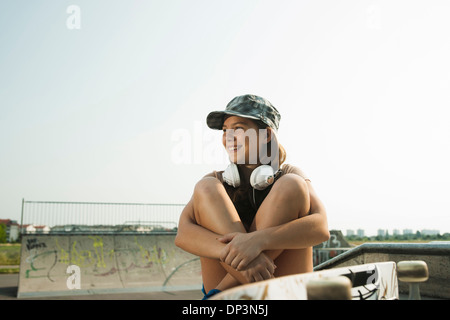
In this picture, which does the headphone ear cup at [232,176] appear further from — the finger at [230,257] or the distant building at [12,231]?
the distant building at [12,231]

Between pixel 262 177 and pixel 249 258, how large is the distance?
1.83 ft

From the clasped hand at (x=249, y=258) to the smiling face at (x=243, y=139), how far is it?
2.12 feet

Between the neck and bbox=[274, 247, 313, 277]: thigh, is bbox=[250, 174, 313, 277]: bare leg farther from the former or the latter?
the neck

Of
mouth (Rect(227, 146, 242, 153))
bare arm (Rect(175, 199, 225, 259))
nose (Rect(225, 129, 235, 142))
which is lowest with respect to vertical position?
bare arm (Rect(175, 199, 225, 259))

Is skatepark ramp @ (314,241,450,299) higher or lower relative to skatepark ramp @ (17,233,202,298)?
higher

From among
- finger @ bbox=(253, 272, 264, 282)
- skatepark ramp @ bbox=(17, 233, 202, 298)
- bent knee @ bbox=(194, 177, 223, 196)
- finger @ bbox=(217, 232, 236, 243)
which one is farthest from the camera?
skatepark ramp @ bbox=(17, 233, 202, 298)

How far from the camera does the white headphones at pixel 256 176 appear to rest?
2174 millimetres

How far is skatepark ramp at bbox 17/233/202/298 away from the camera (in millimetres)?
13805

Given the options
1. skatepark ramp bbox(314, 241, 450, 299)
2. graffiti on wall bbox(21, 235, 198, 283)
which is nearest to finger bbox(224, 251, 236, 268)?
skatepark ramp bbox(314, 241, 450, 299)

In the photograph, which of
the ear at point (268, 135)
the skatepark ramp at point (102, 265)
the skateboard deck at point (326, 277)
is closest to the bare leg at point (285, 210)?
the skateboard deck at point (326, 277)

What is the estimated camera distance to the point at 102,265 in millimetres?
14797

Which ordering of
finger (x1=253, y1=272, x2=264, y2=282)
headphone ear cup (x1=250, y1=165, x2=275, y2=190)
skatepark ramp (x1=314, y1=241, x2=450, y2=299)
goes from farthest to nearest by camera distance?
1. skatepark ramp (x1=314, y1=241, x2=450, y2=299)
2. headphone ear cup (x1=250, y1=165, x2=275, y2=190)
3. finger (x1=253, y1=272, x2=264, y2=282)
